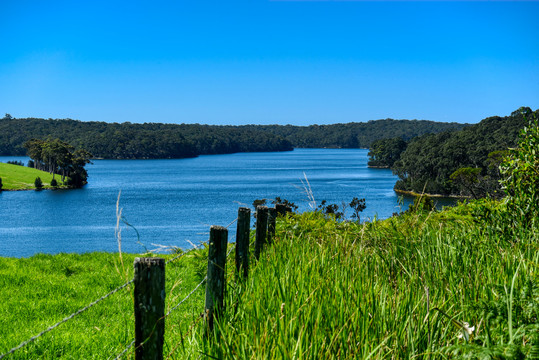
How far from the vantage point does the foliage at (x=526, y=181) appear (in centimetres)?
641

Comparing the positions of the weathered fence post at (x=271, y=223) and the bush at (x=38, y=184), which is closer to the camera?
the weathered fence post at (x=271, y=223)

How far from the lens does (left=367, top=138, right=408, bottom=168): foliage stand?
125 metres

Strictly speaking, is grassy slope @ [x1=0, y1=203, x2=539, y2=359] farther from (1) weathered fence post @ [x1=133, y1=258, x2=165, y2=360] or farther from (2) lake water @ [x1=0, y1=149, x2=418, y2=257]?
(2) lake water @ [x1=0, y1=149, x2=418, y2=257]

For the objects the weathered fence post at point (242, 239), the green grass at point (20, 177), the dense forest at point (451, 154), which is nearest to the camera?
the weathered fence post at point (242, 239)

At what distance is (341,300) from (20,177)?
103 metres

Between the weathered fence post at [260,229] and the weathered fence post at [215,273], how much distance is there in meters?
1.62

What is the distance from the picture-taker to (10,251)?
39.0 meters

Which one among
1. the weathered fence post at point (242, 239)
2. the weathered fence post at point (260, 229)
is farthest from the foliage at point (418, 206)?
the weathered fence post at point (242, 239)

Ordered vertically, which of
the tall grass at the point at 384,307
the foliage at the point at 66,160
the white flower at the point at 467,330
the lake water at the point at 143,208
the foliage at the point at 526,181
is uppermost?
the foliage at the point at 526,181

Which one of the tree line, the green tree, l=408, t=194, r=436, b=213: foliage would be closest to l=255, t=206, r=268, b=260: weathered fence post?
l=408, t=194, r=436, b=213: foliage

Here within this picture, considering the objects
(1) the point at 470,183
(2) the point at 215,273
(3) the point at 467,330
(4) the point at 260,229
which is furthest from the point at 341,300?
(1) the point at 470,183

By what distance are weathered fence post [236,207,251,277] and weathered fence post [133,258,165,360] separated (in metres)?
2.01

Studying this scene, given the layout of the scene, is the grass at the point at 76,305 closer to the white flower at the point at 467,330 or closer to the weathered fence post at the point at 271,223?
the weathered fence post at the point at 271,223

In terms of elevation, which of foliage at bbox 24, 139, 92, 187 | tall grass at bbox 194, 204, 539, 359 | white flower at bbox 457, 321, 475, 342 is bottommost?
foliage at bbox 24, 139, 92, 187
